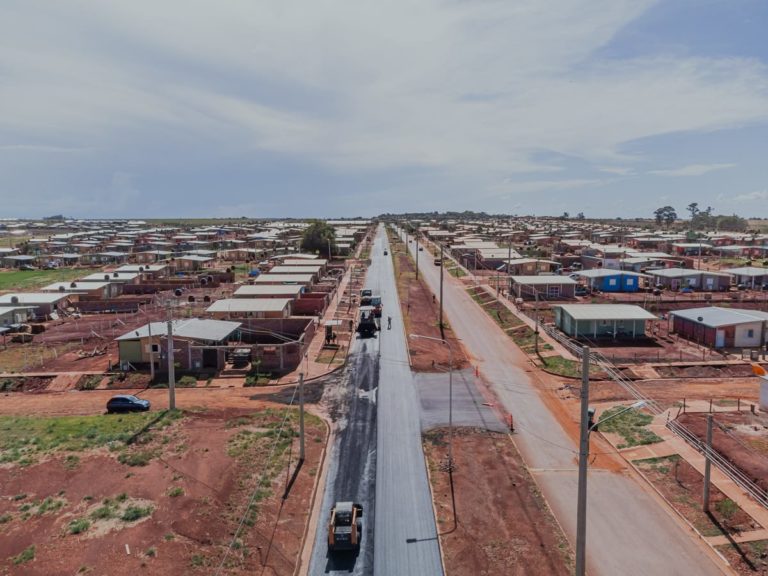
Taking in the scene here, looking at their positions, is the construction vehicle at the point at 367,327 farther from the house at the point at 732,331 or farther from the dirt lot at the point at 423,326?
the house at the point at 732,331

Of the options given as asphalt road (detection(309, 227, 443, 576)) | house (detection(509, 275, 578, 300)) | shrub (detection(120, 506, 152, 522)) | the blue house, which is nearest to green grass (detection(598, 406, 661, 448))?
asphalt road (detection(309, 227, 443, 576))

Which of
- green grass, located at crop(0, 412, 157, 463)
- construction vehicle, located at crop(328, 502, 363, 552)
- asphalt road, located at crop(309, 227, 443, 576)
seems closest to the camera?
asphalt road, located at crop(309, 227, 443, 576)

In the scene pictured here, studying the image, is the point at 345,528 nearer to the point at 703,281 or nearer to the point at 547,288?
the point at 547,288

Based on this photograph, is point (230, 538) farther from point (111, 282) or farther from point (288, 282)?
point (111, 282)

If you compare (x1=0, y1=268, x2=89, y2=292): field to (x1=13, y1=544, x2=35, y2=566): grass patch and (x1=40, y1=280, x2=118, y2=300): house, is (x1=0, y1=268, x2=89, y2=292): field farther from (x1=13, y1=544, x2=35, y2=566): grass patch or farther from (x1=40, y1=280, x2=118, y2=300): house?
(x1=13, y1=544, x2=35, y2=566): grass patch

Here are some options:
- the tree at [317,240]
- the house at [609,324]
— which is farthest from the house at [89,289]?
the house at [609,324]

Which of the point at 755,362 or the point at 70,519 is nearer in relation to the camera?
the point at 70,519

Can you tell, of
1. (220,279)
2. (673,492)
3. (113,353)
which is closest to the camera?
(673,492)

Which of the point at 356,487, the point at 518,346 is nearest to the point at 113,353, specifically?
the point at 356,487

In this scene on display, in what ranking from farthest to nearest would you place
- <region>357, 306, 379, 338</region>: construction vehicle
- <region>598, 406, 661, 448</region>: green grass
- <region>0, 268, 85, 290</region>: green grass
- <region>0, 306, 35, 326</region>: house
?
1. <region>0, 268, 85, 290</region>: green grass
2. <region>0, 306, 35, 326</region>: house
3. <region>357, 306, 379, 338</region>: construction vehicle
4. <region>598, 406, 661, 448</region>: green grass
